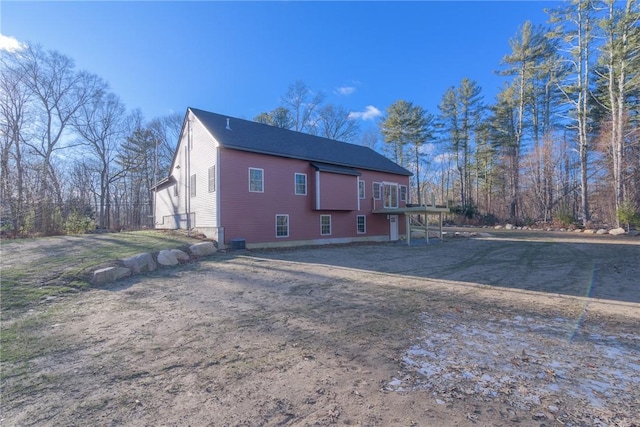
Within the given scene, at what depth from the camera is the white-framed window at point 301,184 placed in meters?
16.0

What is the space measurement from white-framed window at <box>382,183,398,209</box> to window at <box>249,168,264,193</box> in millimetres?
A: 9272

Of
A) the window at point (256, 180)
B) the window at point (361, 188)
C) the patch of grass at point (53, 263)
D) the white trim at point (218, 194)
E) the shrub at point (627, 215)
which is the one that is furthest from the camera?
the window at point (361, 188)

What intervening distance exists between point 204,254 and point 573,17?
31.0m

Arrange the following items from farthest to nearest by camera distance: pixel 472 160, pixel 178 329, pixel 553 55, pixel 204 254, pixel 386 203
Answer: pixel 472 160 < pixel 553 55 < pixel 386 203 < pixel 204 254 < pixel 178 329

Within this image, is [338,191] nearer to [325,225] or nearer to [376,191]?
[325,225]

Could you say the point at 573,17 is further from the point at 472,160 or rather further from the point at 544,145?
the point at 472,160

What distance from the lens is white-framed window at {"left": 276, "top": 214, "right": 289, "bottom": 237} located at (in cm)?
1518

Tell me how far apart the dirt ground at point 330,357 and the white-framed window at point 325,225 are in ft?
33.1

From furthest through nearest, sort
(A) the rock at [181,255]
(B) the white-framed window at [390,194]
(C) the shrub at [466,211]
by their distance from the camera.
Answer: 1. (C) the shrub at [466,211]
2. (B) the white-framed window at [390,194]
3. (A) the rock at [181,255]

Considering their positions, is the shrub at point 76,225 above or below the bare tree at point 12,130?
below

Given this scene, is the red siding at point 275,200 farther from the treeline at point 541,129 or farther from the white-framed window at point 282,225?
the treeline at point 541,129

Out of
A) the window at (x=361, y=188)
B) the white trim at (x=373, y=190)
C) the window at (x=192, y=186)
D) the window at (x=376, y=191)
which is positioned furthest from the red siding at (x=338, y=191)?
the window at (x=192, y=186)

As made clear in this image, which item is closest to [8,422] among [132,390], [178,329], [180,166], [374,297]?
[132,390]

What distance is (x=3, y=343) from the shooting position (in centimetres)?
377
